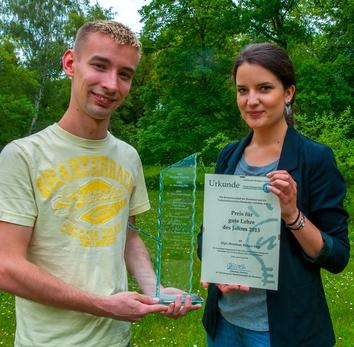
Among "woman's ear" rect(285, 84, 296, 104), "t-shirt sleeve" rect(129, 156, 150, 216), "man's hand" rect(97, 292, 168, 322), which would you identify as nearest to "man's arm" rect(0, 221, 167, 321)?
"man's hand" rect(97, 292, 168, 322)

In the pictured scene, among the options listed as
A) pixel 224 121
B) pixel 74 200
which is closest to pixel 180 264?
pixel 74 200

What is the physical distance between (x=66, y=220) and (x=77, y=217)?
45mm

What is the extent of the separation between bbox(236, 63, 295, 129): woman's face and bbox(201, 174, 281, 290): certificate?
337 millimetres

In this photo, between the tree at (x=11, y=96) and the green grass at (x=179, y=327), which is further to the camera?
the tree at (x=11, y=96)

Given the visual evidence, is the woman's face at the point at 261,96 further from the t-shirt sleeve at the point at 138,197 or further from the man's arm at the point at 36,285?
the man's arm at the point at 36,285

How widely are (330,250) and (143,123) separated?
18918 millimetres

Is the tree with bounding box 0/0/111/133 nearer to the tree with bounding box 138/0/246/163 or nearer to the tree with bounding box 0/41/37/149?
the tree with bounding box 0/41/37/149

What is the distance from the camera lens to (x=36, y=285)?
1.79 metres

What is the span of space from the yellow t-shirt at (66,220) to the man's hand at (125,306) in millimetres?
117

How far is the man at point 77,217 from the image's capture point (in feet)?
6.02

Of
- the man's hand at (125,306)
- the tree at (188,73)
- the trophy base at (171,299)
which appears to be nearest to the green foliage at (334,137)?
the tree at (188,73)

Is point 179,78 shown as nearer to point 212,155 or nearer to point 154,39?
point 154,39

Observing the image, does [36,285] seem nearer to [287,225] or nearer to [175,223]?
[175,223]

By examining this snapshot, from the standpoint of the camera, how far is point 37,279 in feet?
5.89
